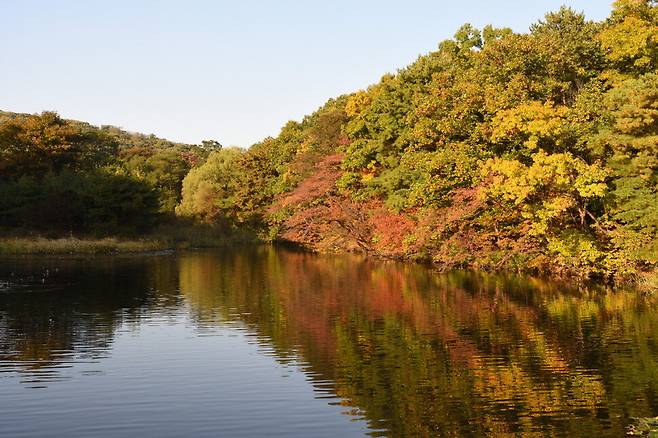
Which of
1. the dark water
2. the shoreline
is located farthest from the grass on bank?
the dark water

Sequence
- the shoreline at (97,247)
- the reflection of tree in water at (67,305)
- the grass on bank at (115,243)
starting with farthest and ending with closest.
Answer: the grass on bank at (115,243), the shoreline at (97,247), the reflection of tree in water at (67,305)

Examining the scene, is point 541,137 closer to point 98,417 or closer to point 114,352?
point 114,352

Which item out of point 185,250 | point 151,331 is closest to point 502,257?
point 151,331

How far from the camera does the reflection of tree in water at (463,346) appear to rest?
14.2m

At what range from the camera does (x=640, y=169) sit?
3062 centimetres

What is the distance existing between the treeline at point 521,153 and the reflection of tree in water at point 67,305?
17294 mm

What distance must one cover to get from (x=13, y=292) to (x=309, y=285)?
50.4ft

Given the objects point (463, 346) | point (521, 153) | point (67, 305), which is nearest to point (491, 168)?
point (521, 153)

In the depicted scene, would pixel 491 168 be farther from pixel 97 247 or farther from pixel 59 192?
pixel 59 192

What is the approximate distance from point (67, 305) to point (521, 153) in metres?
24.6

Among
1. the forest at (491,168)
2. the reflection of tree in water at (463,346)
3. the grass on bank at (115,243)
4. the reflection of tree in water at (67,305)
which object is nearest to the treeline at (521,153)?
the forest at (491,168)

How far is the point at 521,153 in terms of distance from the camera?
38.1 metres

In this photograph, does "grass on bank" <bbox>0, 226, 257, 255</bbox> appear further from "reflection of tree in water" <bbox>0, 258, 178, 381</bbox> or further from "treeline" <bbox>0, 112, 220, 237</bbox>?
"reflection of tree in water" <bbox>0, 258, 178, 381</bbox>

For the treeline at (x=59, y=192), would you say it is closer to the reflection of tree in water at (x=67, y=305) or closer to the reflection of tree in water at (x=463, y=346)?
the reflection of tree in water at (x=67, y=305)
